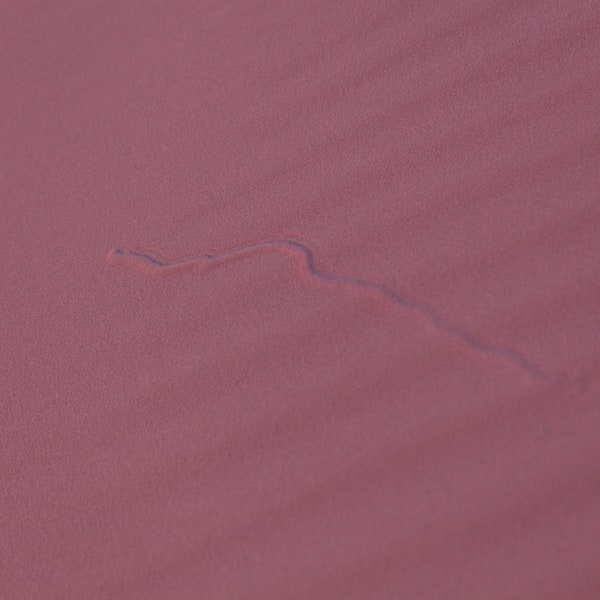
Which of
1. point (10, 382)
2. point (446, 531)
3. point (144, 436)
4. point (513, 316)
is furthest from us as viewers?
point (10, 382)

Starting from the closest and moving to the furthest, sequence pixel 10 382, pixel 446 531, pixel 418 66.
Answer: pixel 446 531 < pixel 10 382 < pixel 418 66

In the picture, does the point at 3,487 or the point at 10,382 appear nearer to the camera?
the point at 3,487

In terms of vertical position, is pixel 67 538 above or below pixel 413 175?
below

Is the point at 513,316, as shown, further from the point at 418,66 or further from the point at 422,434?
the point at 418,66

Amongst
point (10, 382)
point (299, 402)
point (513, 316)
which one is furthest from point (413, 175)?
point (10, 382)

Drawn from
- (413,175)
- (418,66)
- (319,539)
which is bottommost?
(319,539)
